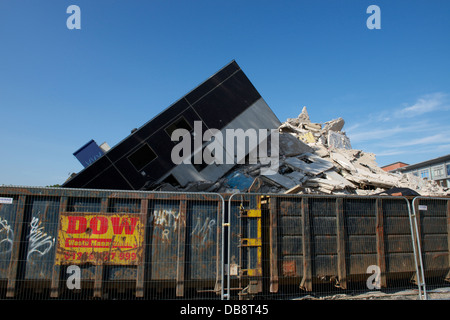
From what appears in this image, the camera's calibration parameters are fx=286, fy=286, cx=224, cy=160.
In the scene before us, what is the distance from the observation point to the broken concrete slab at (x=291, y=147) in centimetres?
1689

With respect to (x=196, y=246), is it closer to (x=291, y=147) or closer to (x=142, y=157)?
(x=142, y=157)

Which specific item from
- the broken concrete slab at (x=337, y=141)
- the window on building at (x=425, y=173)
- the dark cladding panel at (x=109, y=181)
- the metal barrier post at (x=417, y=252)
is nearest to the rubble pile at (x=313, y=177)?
the broken concrete slab at (x=337, y=141)

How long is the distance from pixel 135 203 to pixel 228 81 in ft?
42.5

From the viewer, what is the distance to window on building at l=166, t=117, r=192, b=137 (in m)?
14.9

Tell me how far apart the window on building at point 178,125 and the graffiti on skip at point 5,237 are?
9783 millimetres

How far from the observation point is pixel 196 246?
5828mm

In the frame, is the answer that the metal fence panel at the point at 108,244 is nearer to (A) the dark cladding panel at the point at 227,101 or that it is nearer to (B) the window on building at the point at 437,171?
(A) the dark cladding panel at the point at 227,101

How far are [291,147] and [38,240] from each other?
14.1 metres

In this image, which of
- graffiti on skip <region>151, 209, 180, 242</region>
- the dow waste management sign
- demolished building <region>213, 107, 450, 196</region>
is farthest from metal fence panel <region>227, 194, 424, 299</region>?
demolished building <region>213, 107, 450, 196</region>

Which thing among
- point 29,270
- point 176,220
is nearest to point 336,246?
point 176,220

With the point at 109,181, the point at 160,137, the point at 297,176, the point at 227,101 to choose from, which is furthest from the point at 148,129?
the point at 297,176

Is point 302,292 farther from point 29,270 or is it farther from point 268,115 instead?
point 268,115

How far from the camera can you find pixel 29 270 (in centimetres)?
541

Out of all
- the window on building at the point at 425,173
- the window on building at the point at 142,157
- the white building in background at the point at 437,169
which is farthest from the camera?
the window on building at the point at 425,173
